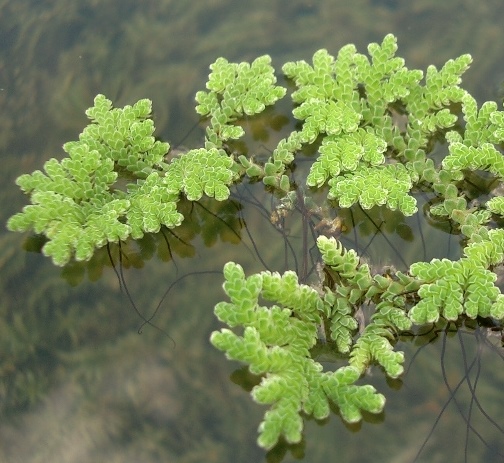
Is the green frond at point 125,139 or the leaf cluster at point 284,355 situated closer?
the leaf cluster at point 284,355

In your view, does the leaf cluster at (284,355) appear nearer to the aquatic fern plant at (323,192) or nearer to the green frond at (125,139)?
the aquatic fern plant at (323,192)

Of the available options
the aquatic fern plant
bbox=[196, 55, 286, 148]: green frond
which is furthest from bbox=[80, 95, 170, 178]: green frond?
bbox=[196, 55, 286, 148]: green frond

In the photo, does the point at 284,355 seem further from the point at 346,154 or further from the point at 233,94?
the point at 233,94

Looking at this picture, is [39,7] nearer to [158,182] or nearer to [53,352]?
[158,182]

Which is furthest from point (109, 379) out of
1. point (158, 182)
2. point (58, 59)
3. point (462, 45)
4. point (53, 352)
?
point (462, 45)

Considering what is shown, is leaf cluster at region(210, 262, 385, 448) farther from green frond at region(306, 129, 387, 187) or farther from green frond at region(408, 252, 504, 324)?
green frond at region(306, 129, 387, 187)

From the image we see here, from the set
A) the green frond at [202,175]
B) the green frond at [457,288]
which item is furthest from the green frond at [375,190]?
the green frond at [202,175]

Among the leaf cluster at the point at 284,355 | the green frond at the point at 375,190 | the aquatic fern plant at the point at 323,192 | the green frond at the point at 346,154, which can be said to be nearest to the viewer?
the leaf cluster at the point at 284,355

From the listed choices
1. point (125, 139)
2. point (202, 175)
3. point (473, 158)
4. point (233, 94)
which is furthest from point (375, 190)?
point (125, 139)

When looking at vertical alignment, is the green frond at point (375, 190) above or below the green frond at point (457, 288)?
above
